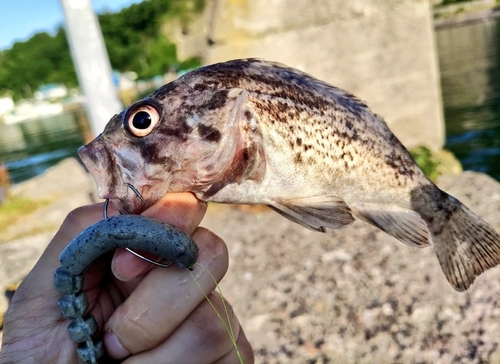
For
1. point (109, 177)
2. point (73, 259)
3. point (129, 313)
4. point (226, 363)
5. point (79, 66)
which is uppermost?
point (79, 66)

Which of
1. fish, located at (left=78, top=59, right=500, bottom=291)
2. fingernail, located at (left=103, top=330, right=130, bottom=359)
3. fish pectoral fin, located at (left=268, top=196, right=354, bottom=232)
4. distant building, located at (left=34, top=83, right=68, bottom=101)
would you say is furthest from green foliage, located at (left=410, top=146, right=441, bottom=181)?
distant building, located at (left=34, top=83, right=68, bottom=101)

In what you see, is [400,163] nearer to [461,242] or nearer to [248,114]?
[461,242]

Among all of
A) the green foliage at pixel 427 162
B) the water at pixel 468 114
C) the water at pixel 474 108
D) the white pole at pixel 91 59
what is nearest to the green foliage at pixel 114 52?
the water at pixel 468 114

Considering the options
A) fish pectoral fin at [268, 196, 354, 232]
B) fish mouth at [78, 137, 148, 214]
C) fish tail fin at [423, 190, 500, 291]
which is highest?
fish mouth at [78, 137, 148, 214]

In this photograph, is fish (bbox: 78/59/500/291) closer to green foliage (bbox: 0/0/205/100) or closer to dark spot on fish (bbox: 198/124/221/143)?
dark spot on fish (bbox: 198/124/221/143)

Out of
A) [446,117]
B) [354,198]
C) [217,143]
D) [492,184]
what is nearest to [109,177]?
[217,143]


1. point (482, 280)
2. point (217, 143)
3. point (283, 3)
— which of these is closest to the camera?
point (217, 143)

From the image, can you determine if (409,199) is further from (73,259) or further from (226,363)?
(73,259)

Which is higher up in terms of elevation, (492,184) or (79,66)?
(79,66)
